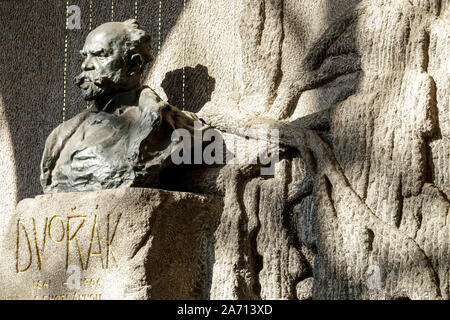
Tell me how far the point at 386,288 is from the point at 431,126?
21.7 inches

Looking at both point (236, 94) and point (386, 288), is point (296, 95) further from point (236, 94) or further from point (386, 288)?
point (386, 288)

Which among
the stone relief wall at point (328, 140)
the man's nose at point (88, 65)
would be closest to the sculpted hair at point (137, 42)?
the man's nose at point (88, 65)

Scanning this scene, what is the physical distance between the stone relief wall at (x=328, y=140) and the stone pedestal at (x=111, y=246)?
0.10m

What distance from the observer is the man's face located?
9.30 feet

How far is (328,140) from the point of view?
2.69m

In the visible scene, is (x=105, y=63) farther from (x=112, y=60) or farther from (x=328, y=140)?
(x=328, y=140)

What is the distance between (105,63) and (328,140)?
0.90m

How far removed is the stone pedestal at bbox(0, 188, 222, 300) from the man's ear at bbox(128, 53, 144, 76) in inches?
21.9

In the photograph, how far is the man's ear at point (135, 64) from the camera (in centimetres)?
287

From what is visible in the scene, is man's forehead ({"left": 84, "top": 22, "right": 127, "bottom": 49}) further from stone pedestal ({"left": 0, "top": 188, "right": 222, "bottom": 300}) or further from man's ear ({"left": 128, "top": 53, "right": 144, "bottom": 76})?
stone pedestal ({"left": 0, "top": 188, "right": 222, "bottom": 300})

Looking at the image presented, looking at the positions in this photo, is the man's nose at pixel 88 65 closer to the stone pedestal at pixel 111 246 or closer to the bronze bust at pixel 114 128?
the bronze bust at pixel 114 128

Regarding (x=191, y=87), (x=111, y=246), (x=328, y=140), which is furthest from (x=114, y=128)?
(x=328, y=140)

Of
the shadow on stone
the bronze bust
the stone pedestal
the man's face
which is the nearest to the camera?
the stone pedestal

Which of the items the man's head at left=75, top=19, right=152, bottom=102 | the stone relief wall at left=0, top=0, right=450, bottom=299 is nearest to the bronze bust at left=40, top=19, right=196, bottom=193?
the man's head at left=75, top=19, right=152, bottom=102
